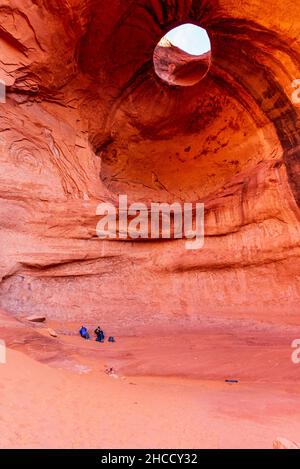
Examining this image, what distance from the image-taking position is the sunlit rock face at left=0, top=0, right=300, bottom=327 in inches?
309

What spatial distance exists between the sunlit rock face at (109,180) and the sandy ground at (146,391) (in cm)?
121

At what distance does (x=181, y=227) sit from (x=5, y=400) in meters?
6.72

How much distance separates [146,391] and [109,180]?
22.8ft

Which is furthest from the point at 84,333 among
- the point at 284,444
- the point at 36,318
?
the point at 284,444

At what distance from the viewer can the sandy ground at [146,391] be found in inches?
112

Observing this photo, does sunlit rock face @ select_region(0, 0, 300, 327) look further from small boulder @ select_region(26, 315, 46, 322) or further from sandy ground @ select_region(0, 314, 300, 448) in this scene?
sandy ground @ select_region(0, 314, 300, 448)

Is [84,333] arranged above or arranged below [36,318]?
below

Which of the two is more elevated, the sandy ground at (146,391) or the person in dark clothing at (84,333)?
the person in dark clothing at (84,333)

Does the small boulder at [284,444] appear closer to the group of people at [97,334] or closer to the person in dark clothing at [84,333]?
the group of people at [97,334]

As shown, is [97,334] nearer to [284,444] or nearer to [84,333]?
[84,333]

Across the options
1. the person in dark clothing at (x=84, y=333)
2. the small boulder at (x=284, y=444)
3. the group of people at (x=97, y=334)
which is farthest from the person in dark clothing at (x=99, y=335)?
the small boulder at (x=284, y=444)

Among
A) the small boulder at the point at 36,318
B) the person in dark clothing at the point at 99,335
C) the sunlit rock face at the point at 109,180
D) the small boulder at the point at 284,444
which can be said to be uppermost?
the sunlit rock face at the point at 109,180

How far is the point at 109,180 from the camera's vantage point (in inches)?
409
